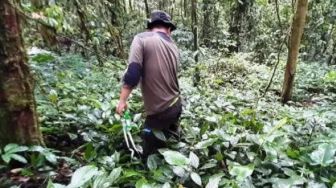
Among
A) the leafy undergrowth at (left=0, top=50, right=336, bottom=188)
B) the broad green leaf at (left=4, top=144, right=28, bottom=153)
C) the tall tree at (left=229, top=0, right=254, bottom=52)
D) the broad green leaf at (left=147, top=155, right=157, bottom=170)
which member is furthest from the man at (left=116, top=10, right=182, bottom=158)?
the tall tree at (left=229, top=0, right=254, bottom=52)

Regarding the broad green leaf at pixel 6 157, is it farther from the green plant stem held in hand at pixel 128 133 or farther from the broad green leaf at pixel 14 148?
the green plant stem held in hand at pixel 128 133

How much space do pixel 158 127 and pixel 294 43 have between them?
5.10 meters

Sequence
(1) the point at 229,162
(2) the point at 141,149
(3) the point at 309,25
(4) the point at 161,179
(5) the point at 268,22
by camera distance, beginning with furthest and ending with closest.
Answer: (5) the point at 268,22 → (3) the point at 309,25 → (2) the point at 141,149 → (1) the point at 229,162 → (4) the point at 161,179

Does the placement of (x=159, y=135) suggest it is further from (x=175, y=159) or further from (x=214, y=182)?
(x=214, y=182)

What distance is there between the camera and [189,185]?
278 centimetres

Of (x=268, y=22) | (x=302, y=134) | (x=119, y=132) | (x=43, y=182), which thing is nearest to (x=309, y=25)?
(x=268, y=22)

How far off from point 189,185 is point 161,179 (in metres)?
0.21

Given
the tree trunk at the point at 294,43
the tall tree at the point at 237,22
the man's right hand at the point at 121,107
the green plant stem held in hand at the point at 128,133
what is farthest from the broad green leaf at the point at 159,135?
the tall tree at the point at 237,22

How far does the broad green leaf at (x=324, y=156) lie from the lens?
2.94 metres

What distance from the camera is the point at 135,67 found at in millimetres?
3463

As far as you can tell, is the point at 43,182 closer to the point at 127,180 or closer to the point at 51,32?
the point at 127,180

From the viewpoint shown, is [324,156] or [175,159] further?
[324,156]

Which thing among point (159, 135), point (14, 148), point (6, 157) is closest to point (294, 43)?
point (159, 135)

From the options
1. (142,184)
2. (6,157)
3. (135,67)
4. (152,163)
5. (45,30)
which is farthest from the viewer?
(45,30)
